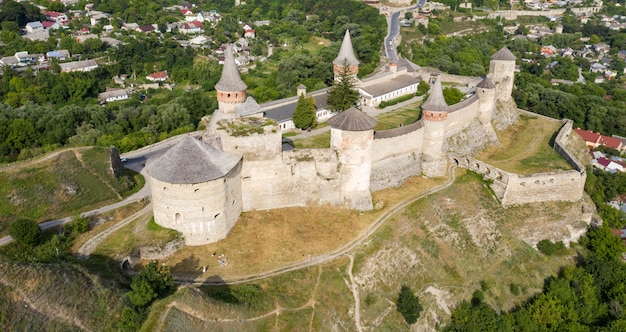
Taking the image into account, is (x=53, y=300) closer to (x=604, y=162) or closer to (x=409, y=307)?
(x=409, y=307)

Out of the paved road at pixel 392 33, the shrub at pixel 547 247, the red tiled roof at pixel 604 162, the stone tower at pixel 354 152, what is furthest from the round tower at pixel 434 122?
the paved road at pixel 392 33

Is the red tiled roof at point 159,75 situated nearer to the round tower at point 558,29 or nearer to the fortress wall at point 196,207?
the fortress wall at point 196,207

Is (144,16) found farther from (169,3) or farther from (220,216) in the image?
(220,216)

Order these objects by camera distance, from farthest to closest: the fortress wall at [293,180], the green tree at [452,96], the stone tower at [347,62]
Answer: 1. the green tree at [452,96]
2. the stone tower at [347,62]
3. the fortress wall at [293,180]

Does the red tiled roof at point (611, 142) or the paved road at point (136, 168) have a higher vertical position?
the paved road at point (136, 168)

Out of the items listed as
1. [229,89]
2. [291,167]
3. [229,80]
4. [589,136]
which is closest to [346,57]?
[229,80]

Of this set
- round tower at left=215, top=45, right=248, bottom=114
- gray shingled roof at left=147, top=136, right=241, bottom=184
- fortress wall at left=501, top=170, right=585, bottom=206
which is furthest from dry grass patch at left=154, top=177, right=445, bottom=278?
fortress wall at left=501, top=170, right=585, bottom=206

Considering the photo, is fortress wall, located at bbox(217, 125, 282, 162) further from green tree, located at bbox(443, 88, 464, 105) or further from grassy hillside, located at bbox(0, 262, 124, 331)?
green tree, located at bbox(443, 88, 464, 105)
